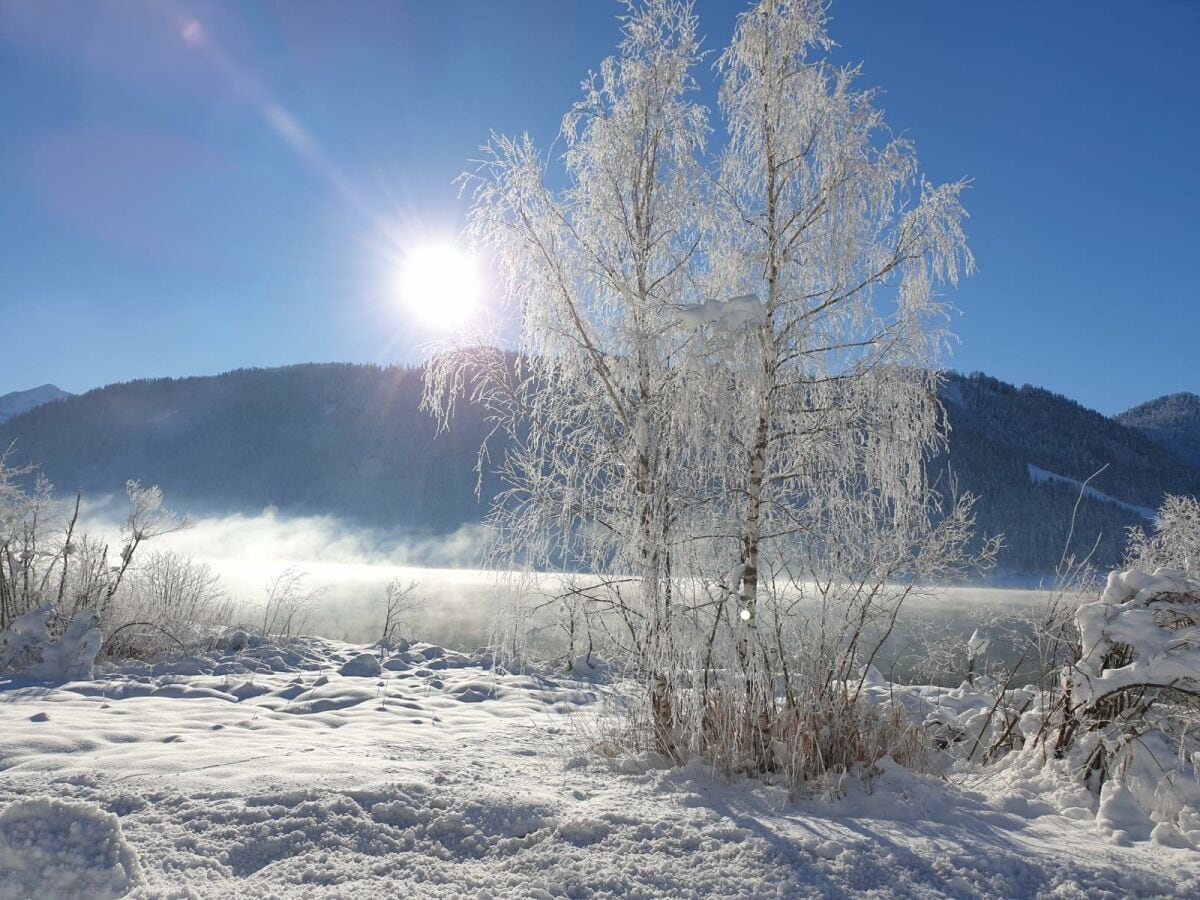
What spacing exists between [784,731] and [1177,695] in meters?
2.15

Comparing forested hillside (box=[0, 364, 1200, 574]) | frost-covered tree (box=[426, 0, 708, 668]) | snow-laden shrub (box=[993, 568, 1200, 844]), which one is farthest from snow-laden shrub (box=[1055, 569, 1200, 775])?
forested hillside (box=[0, 364, 1200, 574])

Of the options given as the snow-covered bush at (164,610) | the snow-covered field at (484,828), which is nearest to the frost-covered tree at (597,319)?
the snow-covered field at (484,828)

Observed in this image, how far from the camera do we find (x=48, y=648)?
7234 millimetres

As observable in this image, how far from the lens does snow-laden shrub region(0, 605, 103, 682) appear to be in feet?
23.4

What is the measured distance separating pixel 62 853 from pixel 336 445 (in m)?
130

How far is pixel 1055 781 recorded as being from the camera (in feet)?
13.1

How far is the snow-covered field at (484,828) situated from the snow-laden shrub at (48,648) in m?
2.59

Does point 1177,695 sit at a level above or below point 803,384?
below

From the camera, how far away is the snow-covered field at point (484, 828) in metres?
2.46

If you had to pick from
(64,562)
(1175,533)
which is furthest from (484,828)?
(1175,533)

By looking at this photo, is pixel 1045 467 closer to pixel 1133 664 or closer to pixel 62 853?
pixel 1133 664

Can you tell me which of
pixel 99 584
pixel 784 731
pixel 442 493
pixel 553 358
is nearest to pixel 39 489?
pixel 99 584

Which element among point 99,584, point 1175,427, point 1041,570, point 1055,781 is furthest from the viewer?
point 1175,427

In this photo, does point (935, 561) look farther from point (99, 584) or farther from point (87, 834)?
point (99, 584)
